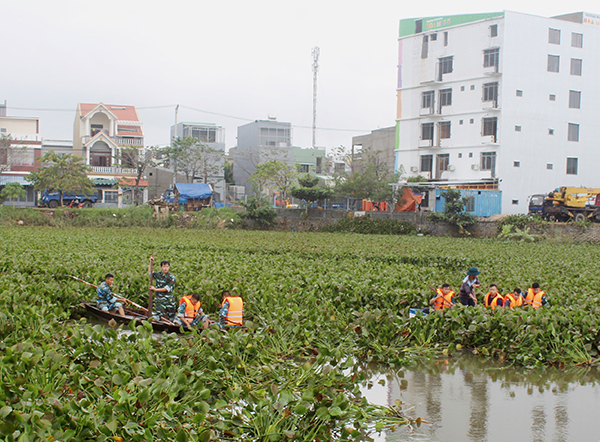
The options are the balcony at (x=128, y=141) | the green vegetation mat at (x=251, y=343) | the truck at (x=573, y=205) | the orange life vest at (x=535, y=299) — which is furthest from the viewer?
the balcony at (x=128, y=141)

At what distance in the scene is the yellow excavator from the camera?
34188mm

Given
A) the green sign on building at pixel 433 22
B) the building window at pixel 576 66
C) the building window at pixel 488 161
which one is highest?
the green sign on building at pixel 433 22

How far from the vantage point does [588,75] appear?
135ft

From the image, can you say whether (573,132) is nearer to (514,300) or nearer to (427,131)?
(427,131)

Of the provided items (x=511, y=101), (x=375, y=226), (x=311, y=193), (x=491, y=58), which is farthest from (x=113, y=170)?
(x=511, y=101)

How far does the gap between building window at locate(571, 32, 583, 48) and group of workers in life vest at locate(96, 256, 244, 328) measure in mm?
38794

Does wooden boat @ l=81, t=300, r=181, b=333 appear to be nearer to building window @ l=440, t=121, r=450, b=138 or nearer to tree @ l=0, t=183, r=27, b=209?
tree @ l=0, t=183, r=27, b=209

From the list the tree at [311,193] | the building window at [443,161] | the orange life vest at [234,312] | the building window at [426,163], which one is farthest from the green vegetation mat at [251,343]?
the building window at [426,163]

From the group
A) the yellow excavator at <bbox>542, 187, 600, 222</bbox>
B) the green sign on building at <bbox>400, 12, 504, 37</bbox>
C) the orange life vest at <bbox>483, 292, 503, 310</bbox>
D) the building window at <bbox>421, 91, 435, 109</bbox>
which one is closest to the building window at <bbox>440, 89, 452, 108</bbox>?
the building window at <bbox>421, 91, 435, 109</bbox>

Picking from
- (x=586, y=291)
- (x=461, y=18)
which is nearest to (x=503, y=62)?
(x=461, y=18)

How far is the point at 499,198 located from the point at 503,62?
32.1 ft

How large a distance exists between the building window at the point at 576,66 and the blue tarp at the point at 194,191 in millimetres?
29523

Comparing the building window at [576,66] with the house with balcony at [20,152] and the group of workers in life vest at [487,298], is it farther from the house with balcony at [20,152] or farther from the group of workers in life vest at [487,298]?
the house with balcony at [20,152]

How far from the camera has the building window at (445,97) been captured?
141ft
